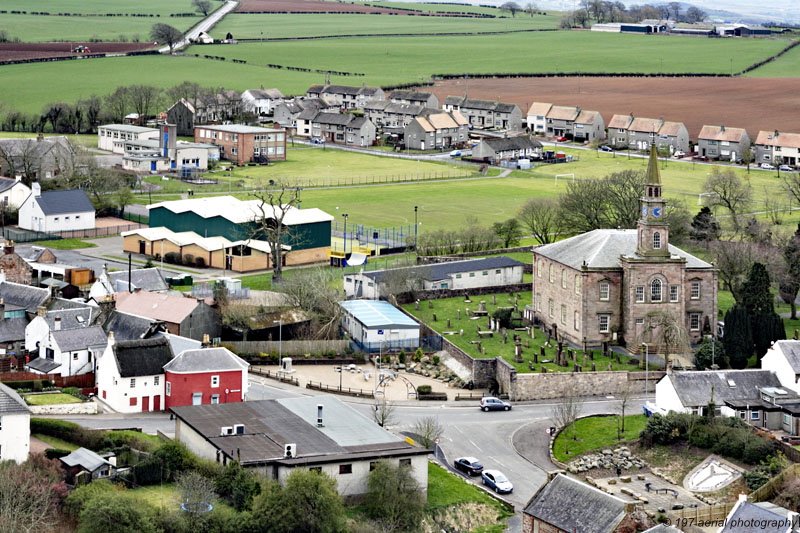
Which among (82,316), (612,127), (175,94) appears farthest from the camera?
(175,94)

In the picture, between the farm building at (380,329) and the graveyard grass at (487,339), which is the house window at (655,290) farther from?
the farm building at (380,329)

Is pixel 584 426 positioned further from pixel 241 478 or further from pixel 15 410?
pixel 15 410

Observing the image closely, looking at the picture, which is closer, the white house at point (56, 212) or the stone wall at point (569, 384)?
the stone wall at point (569, 384)

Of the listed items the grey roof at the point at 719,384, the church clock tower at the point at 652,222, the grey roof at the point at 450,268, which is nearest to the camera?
the grey roof at the point at 719,384

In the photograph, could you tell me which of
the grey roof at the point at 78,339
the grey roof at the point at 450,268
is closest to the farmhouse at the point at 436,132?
the grey roof at the point at 450,268

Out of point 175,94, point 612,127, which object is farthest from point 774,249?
point 175,94

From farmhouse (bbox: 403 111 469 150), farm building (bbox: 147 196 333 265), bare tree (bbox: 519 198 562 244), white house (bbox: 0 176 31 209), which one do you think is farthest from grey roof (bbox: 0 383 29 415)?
Answer: farmhouse (bbox: 403 111 469 150)
